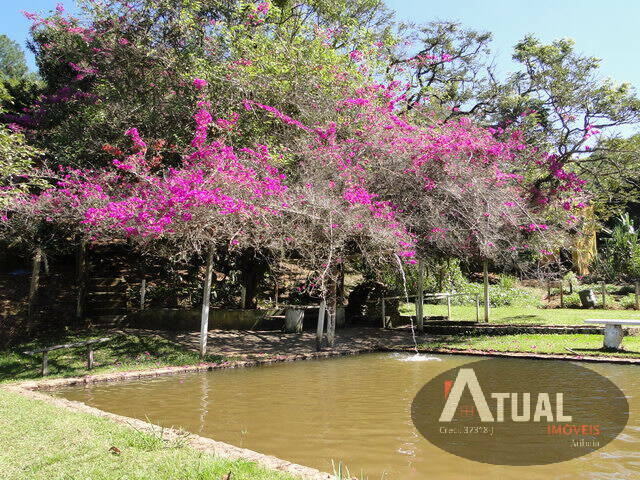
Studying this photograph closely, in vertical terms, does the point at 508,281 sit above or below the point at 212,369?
above

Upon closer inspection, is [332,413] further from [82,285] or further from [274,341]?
[82,285]

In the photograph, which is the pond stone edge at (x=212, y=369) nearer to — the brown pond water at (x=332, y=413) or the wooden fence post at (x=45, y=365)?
the brown pond water at (x=332, y=413)

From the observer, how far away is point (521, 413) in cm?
673

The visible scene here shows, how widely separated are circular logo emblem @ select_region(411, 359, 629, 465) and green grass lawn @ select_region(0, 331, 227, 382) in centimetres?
584

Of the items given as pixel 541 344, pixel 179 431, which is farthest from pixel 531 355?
pixel 179 431

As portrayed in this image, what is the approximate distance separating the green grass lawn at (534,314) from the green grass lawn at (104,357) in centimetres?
1010

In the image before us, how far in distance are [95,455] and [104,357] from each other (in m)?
7.18

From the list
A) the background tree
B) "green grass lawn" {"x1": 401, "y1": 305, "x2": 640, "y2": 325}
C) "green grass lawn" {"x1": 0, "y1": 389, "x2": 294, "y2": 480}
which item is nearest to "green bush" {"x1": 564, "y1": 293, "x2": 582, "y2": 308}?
"green grass lawn" {"x1": 401, "y1": 305, "x2": 640, "y2": 325}

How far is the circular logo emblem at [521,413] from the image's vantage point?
5293 mm

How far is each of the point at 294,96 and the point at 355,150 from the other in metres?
2.36

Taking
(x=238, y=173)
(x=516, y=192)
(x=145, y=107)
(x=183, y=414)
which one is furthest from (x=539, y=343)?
(x=145, y=107)

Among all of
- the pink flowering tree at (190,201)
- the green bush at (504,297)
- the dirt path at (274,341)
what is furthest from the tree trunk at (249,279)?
the green bush at (504,297)

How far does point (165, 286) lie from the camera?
54.6 ft

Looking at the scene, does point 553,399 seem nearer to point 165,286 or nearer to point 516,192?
point 516,192
